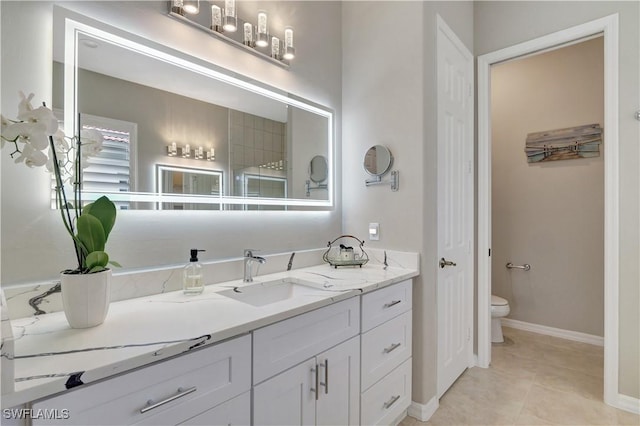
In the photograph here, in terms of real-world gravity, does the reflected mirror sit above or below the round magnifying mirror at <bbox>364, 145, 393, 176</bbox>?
below

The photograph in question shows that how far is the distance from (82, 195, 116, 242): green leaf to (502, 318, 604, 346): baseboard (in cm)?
373

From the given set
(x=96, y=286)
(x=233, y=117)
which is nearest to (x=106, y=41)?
(x=233, y=117)

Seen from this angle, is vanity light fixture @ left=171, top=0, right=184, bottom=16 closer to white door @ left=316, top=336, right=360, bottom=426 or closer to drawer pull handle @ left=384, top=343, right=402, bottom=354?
white door @ left=316, top=336, right=360, bottom=426

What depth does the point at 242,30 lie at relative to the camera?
5.48 ft

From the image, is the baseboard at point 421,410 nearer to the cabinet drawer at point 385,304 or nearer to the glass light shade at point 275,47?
the cabinet drawer at point 385,304

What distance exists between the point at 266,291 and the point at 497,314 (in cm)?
235

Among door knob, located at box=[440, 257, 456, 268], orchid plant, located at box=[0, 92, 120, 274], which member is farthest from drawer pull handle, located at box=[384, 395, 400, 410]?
orchid plant, located at box=[0, 92, 120, 274]

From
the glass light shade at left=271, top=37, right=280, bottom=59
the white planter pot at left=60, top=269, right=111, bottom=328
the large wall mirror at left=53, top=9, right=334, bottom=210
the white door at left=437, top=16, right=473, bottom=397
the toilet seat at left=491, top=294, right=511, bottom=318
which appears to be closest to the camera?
the white planter pot at left=60, top=269, right=111, bottom=328

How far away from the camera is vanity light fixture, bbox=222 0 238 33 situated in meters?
1.54

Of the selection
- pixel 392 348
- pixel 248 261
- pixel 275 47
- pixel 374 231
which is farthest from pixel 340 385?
pixel 275 47

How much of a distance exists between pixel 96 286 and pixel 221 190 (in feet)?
2.46

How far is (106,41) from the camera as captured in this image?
1.21 meters

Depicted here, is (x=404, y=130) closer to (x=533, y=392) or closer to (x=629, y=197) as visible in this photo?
(x=629, y=197)

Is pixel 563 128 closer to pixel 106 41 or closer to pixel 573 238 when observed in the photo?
pixel 573 238
